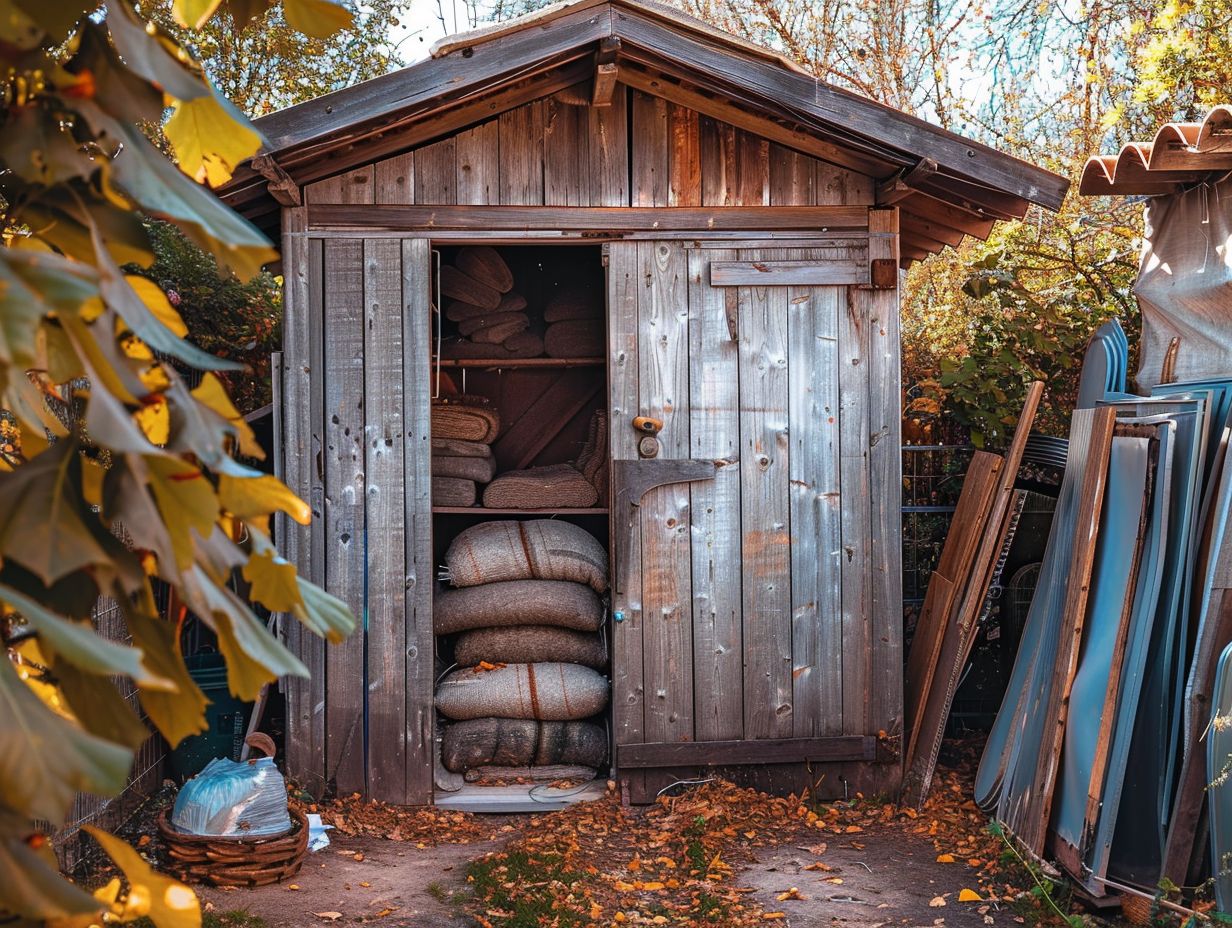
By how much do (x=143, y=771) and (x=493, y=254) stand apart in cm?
324

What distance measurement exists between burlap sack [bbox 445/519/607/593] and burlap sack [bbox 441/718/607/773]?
706mm

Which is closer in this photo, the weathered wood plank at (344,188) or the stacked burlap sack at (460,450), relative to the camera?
the weathered wood plank at (344,188)

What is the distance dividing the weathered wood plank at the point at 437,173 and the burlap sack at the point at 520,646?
2.13 metres

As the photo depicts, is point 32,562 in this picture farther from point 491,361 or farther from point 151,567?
point 491,361

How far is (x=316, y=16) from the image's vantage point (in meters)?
0.87

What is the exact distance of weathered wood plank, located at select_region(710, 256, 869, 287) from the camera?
513 centimetres

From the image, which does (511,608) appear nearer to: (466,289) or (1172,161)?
(466,289)

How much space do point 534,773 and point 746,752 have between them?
105 cm

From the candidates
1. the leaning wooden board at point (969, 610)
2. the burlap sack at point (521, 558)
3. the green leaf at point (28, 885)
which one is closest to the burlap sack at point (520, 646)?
the burlap sack at point (521, 558)

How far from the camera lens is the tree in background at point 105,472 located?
639 mm

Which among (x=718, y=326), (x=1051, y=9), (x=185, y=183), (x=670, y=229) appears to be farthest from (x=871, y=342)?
(x=1051, y=9)

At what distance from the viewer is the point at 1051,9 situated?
11.4 m

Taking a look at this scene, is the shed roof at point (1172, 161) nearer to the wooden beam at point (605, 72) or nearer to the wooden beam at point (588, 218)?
the wooden beam at point (588, 218)

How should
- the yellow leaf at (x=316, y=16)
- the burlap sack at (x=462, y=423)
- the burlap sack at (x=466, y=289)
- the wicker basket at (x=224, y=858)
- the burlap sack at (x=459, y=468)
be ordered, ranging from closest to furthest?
the yellow leaf at (x=316, y=16) → the wicker basket at (x=224, y=858) → the burlap sack at (x=459, y=468) → the burlap sack at (x=462, y=423) → the burlap sack at (x=466, y=289)
